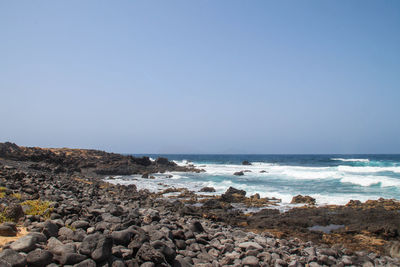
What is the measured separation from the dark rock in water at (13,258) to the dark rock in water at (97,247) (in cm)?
72

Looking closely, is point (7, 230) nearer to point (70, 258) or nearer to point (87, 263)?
point (70, 258)

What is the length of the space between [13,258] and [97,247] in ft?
3.31

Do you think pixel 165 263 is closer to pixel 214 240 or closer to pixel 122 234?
pixel 122 234

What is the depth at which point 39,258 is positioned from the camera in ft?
11.6

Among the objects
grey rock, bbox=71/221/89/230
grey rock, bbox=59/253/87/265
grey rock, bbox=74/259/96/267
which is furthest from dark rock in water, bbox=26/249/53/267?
grey rock, bbox=71/221/89/230

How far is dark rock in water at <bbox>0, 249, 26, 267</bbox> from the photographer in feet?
11.1

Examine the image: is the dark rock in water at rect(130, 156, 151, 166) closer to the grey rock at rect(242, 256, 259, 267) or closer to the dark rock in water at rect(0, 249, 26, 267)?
the grey rock at rect(242, 256, 259, 267)

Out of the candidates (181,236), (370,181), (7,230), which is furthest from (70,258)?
(370,181)

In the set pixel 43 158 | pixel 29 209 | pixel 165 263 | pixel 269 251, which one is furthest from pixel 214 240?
pixel 43 158

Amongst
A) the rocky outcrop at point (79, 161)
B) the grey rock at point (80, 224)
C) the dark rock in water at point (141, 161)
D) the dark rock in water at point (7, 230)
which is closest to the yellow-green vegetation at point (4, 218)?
Result: the dark rock in water at point (7, 230)

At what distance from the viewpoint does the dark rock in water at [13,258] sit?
3.38 meters

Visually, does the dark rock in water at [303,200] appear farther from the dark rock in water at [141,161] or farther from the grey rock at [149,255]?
the dark rock in water at [141,161]

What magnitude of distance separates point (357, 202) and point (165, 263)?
13.9 metres

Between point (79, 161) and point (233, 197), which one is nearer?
point (233, 197)
